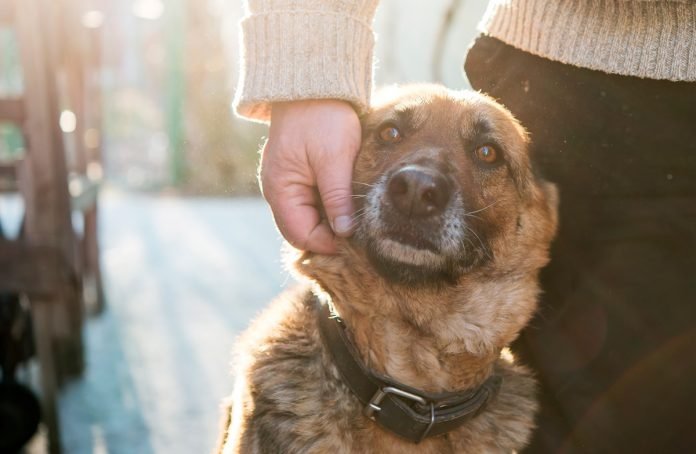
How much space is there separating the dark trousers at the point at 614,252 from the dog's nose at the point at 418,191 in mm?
374

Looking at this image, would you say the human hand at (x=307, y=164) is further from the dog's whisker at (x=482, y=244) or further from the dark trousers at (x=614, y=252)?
the dark trousers at (x=614, y=252)

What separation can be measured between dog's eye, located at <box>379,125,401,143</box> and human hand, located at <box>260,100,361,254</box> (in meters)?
0.30

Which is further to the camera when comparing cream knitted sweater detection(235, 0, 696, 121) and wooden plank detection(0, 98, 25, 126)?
wooden plank detection(0, 98, 25, 126)

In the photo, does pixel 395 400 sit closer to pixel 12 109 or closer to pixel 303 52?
pixel 303 52

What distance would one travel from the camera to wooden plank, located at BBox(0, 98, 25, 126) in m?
3.52

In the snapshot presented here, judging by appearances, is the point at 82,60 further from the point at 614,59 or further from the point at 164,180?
the point at 164,180

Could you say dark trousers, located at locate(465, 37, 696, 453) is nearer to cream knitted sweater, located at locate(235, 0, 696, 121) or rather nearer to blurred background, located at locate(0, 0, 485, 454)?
cream knitted sweater, located at locate(235, 0, 696, 121)

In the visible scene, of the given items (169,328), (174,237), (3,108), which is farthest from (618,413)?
(174,237)

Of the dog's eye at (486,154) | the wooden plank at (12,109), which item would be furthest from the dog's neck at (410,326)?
the wooden plank at (12,109)

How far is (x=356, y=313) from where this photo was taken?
2090 millimetres

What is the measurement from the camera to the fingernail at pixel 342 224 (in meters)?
1.97

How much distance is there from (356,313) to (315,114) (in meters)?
0.51

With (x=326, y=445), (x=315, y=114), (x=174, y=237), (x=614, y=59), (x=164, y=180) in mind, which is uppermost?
(x=614, y=59)

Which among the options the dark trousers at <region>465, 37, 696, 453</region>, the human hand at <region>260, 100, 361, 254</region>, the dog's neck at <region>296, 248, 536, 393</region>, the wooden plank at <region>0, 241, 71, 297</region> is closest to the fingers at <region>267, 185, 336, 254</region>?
the human hand at <region>260, 100, 361, 254</region>
